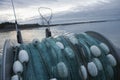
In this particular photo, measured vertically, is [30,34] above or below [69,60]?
below

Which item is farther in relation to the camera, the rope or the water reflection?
the water reflection

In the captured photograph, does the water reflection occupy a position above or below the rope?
below

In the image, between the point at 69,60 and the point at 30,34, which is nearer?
the point at 69,60

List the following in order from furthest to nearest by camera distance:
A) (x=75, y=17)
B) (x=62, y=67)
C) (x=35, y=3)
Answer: (x=35, y=3) < (x=75, y=17) < (x=62, y=67)

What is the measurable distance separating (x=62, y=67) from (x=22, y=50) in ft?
1.16

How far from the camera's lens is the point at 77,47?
281 centimetres

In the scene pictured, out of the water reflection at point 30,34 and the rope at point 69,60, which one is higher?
the rope at point 69,60

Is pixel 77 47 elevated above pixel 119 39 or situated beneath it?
elevated above

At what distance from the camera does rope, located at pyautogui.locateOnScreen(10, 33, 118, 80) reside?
8.63 ft

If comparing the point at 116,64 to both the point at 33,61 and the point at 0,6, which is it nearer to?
the point at 33,61

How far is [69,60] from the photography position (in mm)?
2711

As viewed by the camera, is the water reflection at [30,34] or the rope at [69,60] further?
the water reflection at [30,34]

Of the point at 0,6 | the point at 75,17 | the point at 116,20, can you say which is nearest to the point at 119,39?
Answer: the point at 116,20

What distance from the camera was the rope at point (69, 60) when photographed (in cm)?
263
